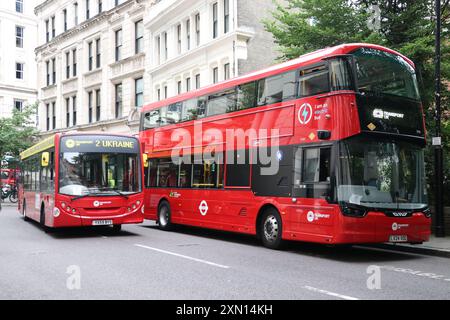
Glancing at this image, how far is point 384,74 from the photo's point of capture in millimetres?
11234

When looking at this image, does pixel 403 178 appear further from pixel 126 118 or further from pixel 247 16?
pixel 126 118

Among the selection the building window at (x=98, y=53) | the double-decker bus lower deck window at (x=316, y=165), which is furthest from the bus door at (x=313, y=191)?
the building window at (x=98, y=53)

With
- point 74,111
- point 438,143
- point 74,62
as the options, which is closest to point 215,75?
point 438,143

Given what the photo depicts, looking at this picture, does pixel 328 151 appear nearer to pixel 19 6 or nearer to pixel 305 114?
pixel 305 114

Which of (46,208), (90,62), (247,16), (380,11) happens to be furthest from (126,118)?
(380,11)

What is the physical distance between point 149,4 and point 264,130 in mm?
23448

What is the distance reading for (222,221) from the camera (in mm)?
14414

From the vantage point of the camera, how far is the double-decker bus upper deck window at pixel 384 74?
1088 centimetres

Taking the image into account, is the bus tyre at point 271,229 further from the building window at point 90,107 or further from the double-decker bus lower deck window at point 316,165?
the building window at point 90,107

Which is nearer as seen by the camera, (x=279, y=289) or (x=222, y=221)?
(x=279, y=289)

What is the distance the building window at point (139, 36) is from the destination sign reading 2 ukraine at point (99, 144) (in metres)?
20.6

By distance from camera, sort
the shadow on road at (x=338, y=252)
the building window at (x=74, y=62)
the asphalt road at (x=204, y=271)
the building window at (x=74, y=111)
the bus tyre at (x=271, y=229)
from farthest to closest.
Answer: the building window at (x=74, y=62) < the building window at (x=74, y=111) < the bus tyre at (x=271, y=229) < the shadow on road at (x=338, y=252) < the asphalt road at (x=204, y=271)

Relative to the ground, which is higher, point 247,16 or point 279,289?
point 247,16

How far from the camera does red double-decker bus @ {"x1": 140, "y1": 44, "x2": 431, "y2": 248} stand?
10602mm
